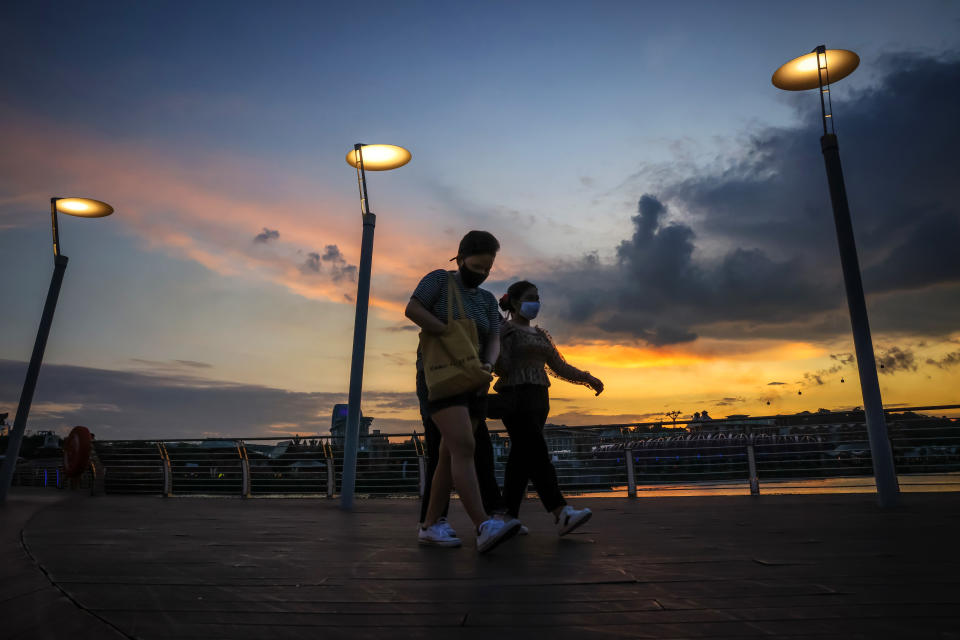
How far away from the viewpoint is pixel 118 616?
1.68 meters

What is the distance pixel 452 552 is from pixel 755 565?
1.30m

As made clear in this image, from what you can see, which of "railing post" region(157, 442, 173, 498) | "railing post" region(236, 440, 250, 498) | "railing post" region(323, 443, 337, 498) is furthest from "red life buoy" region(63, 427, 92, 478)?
"railing post" region(323, 443, 337, 498)

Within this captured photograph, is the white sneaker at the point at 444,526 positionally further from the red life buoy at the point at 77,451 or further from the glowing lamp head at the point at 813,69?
the red life buoy at the point at 77,451

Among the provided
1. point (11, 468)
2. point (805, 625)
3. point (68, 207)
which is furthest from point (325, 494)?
point (805, 625)

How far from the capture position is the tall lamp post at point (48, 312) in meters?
8.59

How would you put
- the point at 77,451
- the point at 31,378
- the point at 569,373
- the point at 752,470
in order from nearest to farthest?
the point at 569,373, the point at 752,470, the point at 31,378, the point at 77,451

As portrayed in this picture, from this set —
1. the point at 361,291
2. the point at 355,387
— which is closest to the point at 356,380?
the point at 355,387

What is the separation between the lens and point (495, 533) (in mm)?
2738

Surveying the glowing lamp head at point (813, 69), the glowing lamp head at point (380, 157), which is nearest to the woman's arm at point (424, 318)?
the glowing lamp head at point (380, 157)

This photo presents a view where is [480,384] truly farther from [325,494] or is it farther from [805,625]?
[325,494]

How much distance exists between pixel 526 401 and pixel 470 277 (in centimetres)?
91

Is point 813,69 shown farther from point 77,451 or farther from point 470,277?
point 77,451

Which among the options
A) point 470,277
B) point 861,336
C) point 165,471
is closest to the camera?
point 470,277

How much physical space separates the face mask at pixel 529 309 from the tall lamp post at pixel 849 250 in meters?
3.24
